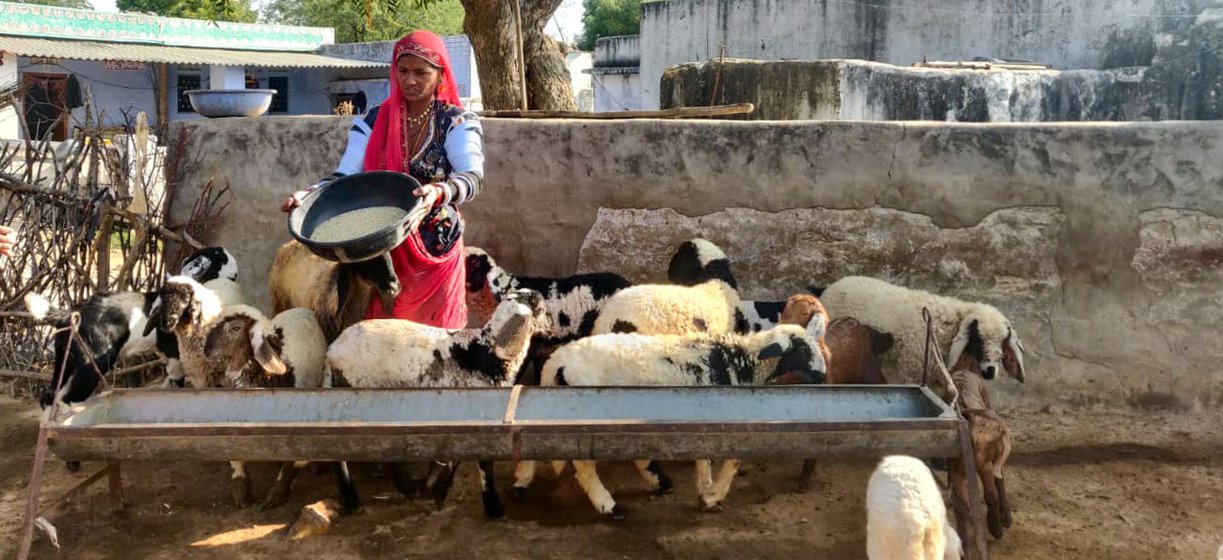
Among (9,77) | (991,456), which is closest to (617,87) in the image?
(9,77)

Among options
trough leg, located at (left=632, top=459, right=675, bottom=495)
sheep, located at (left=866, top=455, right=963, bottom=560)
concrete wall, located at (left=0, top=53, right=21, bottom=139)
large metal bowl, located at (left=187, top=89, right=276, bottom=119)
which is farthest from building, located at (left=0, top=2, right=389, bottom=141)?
sheep, located at (left=866, top=455, right=963, bottom=560)

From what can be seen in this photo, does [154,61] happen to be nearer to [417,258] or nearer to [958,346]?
[417,258]

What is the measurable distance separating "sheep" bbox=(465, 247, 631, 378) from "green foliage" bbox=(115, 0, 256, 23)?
4.98 m

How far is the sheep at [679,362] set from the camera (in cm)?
439

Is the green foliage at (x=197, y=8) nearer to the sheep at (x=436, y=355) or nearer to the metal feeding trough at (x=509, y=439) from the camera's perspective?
the sheep at (x=436, y=355)

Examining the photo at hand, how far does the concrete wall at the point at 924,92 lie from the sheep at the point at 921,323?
217 inches

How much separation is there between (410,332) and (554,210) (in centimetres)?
188

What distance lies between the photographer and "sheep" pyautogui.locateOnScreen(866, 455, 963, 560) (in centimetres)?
282

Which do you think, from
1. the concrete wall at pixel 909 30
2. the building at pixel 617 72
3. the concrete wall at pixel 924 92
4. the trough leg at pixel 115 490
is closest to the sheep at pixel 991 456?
the trough leg at pixel 115 490

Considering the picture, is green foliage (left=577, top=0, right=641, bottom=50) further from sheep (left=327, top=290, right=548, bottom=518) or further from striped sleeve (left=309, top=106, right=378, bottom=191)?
sheep (left=327, top=290, right=548, bottom=518)

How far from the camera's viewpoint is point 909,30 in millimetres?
16750

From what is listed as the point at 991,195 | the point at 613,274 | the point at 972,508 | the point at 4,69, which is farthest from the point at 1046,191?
the point at 4,69

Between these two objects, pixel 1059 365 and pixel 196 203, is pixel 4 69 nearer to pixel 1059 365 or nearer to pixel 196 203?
pixel 196 203

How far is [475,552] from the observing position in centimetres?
416
